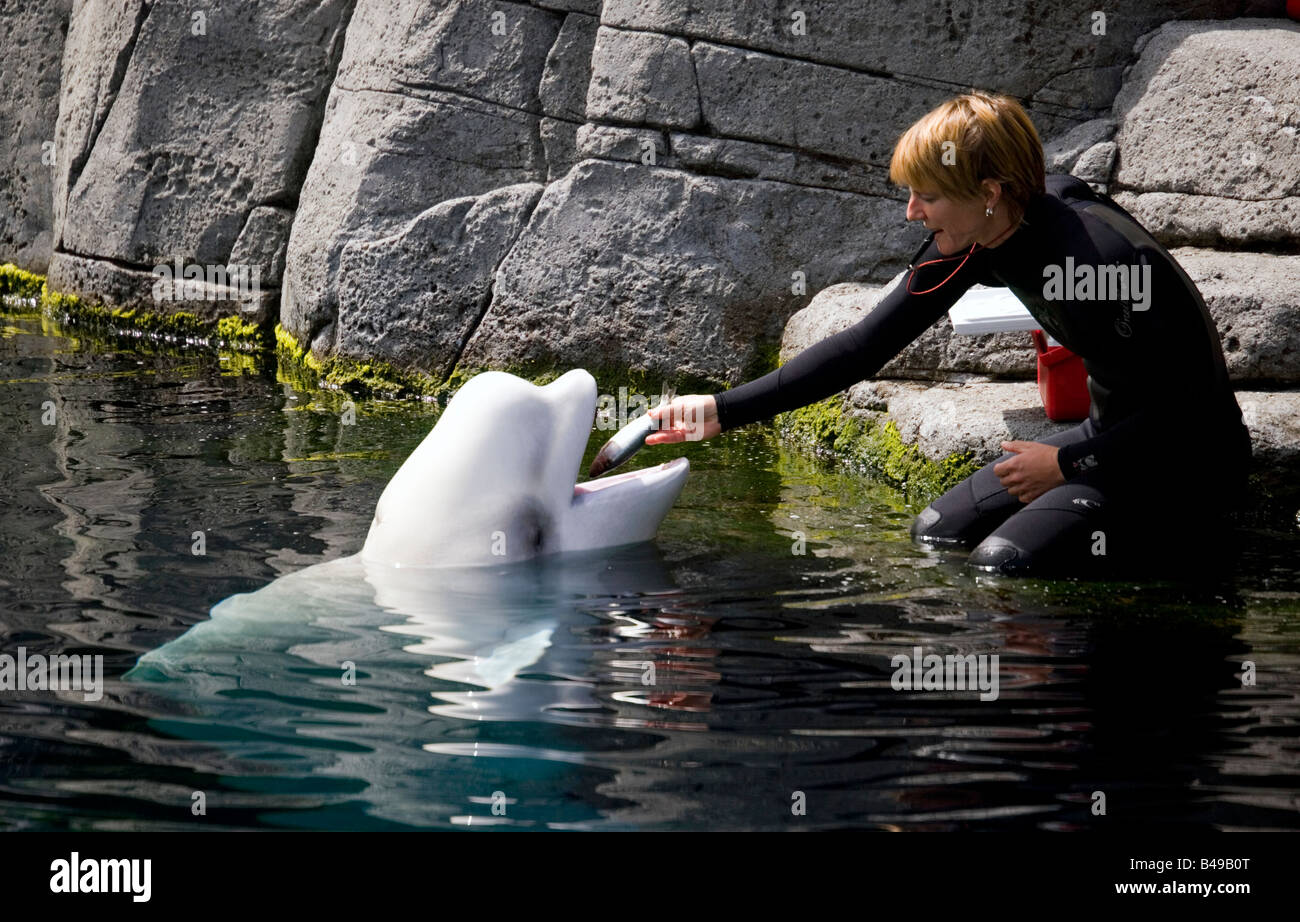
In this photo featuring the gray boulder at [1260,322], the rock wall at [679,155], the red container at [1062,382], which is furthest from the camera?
the rock wall at [679,155]

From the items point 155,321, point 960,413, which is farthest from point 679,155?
point 155,321

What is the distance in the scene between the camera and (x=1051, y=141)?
22.8 feet

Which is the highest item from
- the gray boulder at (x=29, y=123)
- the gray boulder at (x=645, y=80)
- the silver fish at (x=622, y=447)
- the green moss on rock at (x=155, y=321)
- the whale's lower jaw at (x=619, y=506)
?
the gray boulder at (x=29, y=123)

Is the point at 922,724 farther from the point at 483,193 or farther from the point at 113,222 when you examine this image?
the point at 113,222

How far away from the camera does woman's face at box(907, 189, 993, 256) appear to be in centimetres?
397

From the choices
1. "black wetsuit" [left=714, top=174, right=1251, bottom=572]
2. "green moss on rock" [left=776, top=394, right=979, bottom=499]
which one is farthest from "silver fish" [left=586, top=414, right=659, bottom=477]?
"green moss on rock" [left=776, top=394, right=979, bottom=499]

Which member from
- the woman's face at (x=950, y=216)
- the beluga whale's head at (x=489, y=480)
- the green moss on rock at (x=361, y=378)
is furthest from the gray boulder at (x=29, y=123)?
the woman's face at (x=950, y=216)

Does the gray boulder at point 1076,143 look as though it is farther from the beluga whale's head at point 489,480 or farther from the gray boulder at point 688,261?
the beluga whale's head at point 489,480

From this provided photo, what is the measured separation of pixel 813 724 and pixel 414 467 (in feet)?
5.19

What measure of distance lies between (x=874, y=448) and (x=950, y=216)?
82.6 inches

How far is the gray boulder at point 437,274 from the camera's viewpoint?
24.0 ft

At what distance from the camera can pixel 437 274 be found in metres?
7.35

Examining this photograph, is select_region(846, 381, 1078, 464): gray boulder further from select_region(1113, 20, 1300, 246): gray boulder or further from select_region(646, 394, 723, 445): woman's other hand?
select_region(646, 394, 723, 445): woman's other hand

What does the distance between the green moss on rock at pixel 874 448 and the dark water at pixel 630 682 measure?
1.02 ft
